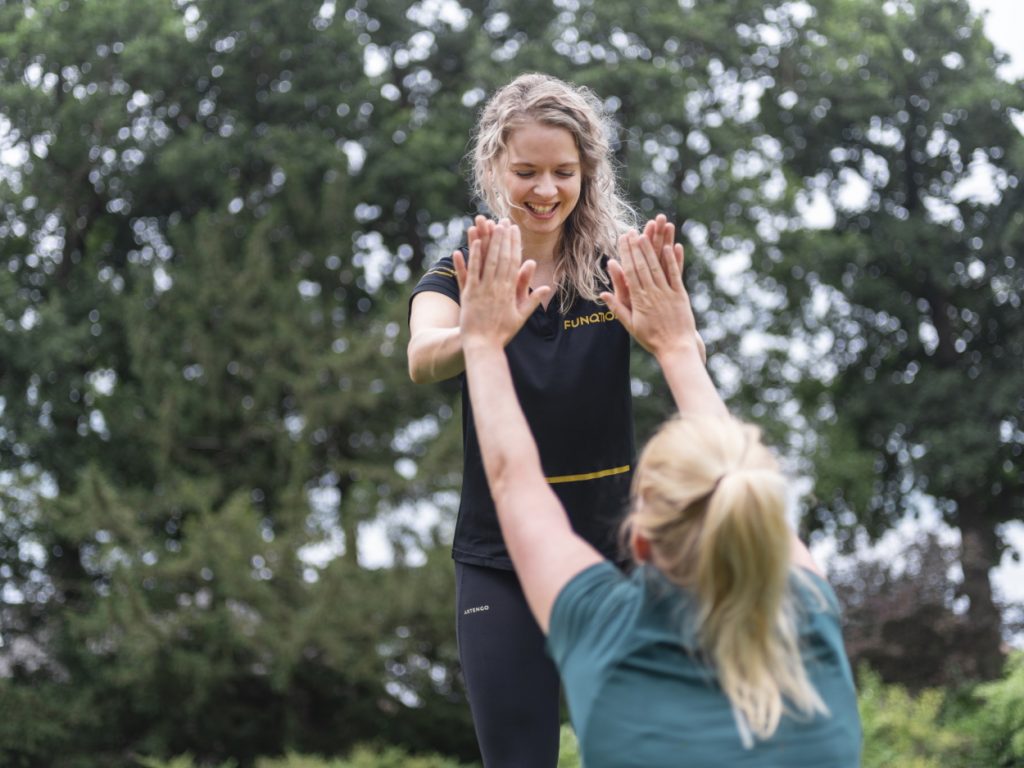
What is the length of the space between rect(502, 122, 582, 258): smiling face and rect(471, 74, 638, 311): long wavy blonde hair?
0.06 ft

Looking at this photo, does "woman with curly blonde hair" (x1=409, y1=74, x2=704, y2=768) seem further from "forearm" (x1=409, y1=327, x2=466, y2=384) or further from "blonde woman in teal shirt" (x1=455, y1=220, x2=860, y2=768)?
"blonde woman in teal shirt" (x1=455, y1=220, x2=860, y2=768)

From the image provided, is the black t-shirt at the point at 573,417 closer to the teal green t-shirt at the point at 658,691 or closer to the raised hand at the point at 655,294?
the raised hand at the point at 655,294

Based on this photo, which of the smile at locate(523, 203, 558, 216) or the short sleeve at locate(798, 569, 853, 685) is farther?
the smile at locate(523, 203, 558, 216)

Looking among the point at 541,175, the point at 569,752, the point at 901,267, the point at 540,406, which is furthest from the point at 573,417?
the point at 901,267

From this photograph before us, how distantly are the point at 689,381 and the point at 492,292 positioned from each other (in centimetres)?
39

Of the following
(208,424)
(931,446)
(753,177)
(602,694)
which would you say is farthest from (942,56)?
(602,694)

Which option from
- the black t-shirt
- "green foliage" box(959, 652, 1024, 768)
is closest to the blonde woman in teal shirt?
the black t-shirt

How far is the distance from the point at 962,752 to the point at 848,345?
11.2 m

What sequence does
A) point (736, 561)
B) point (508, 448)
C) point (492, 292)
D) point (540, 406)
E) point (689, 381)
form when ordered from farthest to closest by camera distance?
point (540, 406) < point (689, 381) < point (492, 292) < point (508, 448) < point (736, 561)

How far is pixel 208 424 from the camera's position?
1722cm

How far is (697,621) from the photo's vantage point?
1794mm

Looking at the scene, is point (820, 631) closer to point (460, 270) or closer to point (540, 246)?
point (460, 270)

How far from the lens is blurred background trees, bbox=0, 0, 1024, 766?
49.4 ft

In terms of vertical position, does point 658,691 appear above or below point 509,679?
above
